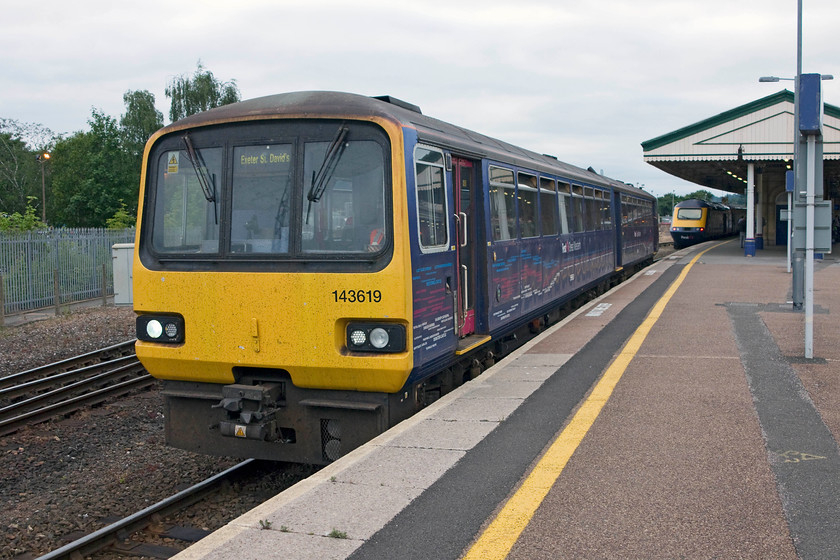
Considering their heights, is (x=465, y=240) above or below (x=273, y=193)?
below

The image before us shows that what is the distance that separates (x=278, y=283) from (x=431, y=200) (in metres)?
1.46

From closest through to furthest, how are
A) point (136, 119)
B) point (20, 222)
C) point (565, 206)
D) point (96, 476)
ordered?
point (96, 476) < point (565, 206) < point (20, 222) < point (136, 119)

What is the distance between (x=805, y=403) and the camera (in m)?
6.85

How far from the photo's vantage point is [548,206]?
1129 centimetres

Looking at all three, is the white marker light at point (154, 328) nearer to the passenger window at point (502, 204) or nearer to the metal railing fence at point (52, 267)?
the passenger window at point (502, 204)

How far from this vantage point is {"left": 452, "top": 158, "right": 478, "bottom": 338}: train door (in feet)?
24.2

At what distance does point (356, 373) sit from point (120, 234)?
806 inches

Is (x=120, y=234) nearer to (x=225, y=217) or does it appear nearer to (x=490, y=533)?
(x=225, y=217)

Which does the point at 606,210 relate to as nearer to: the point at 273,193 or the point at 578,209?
the point at 578,209

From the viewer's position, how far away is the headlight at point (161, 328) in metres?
6.25

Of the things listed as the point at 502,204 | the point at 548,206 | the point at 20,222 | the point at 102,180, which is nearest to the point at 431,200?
the point at 502,204

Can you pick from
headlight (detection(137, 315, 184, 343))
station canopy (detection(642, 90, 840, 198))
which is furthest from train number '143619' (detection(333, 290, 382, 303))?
station canopy (detection(642, 90, 840, 198))

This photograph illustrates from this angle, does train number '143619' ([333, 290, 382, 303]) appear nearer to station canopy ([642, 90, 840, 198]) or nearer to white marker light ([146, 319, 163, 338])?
white marker light ([146, 319, 163, 338])

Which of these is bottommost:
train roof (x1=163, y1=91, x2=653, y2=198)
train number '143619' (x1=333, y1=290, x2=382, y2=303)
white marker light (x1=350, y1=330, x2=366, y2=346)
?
white marker light (x1=350, y1=330, x2=366, y2=346)
